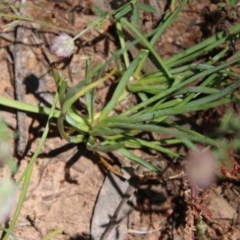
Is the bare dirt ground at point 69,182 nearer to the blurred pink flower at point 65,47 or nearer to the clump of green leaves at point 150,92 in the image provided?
the clump of green leaves at point 150,92

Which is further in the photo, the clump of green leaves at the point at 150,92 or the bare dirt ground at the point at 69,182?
the bare dirt ground at the point at 69,182

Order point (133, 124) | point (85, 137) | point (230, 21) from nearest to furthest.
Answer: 1. point (133, 124)
2. point (85, 137)
3. point (230, 21)

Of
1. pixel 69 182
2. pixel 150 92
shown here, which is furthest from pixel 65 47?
pixel 69 182

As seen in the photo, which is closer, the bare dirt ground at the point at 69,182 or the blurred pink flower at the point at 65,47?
the blurred pink flower at the point at 65,47

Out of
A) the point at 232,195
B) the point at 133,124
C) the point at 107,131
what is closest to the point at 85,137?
the point at 107,131

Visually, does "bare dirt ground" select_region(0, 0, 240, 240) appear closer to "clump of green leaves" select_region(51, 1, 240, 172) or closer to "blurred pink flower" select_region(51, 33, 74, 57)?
"clump of green leaves" select_region(51, 1, 240, 172)

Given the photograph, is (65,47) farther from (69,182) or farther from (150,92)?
(69,182)

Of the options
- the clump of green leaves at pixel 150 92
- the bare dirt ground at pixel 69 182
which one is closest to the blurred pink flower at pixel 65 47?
the clump of green leaves at pixel 150 92

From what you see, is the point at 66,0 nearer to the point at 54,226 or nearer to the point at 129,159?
the point at 129,159
